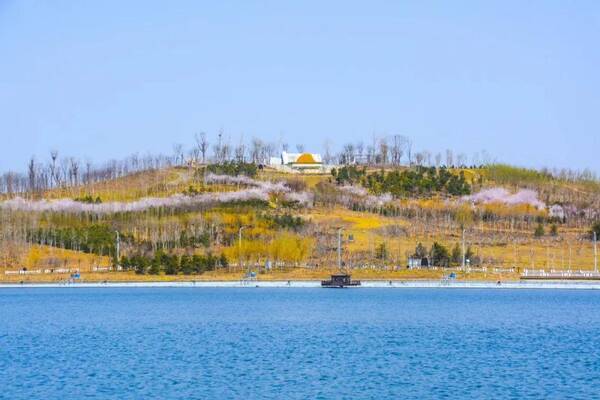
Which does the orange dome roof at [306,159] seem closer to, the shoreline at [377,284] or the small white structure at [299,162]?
the small white structure at [299,162]

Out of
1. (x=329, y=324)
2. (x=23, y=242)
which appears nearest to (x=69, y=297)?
(x=23, y=242)

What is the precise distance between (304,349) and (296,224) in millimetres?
72532

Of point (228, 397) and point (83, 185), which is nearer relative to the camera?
point (228, 397)

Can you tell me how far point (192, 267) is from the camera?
102 m

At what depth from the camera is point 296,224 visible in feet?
380

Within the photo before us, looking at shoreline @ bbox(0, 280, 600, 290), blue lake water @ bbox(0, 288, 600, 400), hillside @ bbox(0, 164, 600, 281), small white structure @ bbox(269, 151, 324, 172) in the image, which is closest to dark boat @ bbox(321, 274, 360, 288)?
shoreline @ bbox(0, 280, 600, 290)

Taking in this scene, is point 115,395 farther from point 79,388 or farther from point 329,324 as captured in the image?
point 329,324

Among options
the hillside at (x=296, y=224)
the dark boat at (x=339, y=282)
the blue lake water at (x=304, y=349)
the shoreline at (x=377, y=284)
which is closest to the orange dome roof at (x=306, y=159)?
the hillside at (x=296, y=224)

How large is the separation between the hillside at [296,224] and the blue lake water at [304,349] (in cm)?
2663

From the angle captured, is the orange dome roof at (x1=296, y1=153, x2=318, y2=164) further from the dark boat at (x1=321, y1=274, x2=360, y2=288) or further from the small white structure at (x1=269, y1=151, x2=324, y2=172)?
the dark boat at (x1=321, y1=274, x2=360, y2=288)

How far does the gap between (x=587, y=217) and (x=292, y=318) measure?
81.8m

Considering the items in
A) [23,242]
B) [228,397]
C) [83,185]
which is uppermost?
[83,185]

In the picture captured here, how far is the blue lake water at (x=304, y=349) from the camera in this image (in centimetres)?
3269

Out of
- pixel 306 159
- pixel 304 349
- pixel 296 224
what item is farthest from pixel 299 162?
pixel 304 349
